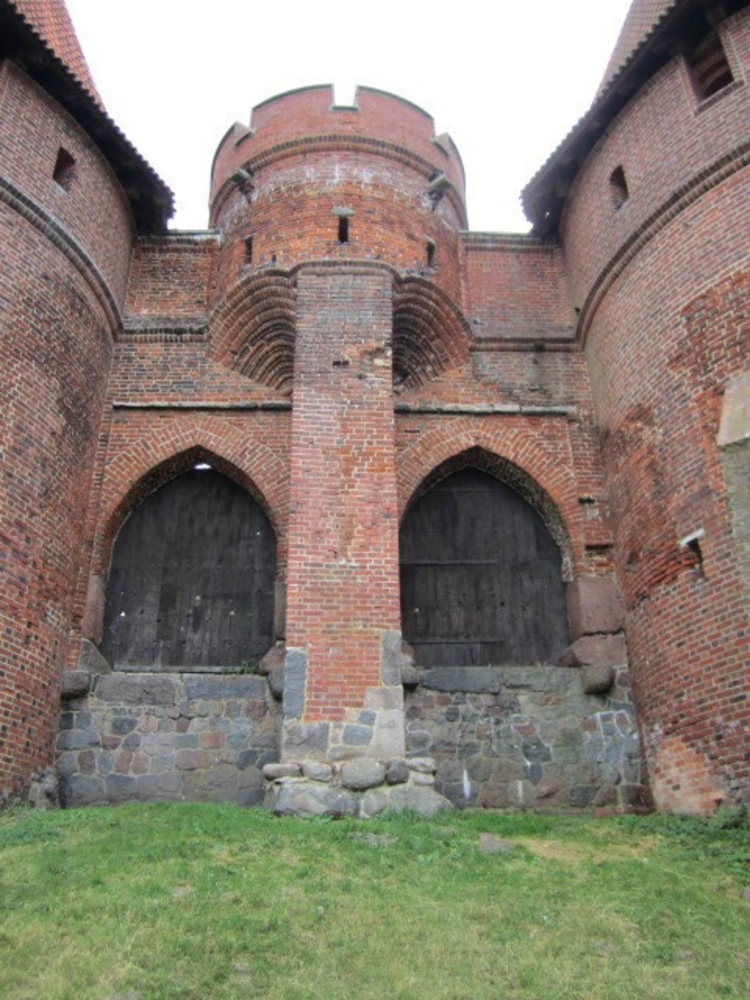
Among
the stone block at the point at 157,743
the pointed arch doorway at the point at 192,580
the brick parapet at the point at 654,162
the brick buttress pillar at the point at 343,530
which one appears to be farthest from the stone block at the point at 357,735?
the brick parapet at the point at 654,162

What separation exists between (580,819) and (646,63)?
9.40 m

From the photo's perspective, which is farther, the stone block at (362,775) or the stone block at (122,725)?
the stone block at (122,725)

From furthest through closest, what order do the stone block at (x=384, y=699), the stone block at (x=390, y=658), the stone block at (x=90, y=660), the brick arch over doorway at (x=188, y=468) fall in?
the brick arch over doorway at (x=188, y=468) < the stone block at (x=90, y=660) < the stone block at (x=390, y=658) < the stone block at (x=384, y=699)

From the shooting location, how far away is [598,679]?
393 inches

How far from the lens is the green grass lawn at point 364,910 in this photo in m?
4.66

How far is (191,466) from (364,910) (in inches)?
278

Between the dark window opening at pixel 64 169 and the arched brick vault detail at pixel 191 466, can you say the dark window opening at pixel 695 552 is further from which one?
the dark window opening at pixel 64 169

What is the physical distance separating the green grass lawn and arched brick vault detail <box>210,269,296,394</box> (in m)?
6.39

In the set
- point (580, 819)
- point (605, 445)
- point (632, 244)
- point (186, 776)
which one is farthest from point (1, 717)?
point (632, 244)

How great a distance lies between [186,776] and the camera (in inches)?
368

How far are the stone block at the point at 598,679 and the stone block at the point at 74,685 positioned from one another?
18.6 feet

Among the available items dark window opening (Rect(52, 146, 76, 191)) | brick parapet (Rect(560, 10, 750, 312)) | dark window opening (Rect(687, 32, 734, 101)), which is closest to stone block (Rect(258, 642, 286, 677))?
brick parapet (Rect(560, 10, 750, 312))

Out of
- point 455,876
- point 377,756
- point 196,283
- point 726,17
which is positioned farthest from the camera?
point 196,283

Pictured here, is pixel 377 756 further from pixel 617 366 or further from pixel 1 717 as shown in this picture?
pixel 617 366
